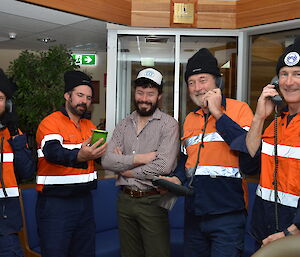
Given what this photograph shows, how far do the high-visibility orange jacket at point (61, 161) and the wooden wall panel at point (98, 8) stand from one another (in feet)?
5.91

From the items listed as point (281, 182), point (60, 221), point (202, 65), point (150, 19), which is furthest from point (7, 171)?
point (150, 19)

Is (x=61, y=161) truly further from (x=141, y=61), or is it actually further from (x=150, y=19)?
(x=141, y=61)

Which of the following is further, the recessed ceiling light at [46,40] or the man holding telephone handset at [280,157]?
the recessed ceiling light at [46,40]

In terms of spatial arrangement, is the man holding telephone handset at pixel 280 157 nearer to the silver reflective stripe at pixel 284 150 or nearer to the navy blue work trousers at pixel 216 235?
the silver reflective stripe at pixel 284 150

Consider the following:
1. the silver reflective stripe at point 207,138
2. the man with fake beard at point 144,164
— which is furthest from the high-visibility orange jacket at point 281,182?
the man with fake beard at point 144,164

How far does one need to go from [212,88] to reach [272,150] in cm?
62

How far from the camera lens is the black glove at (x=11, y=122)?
2.16 metres

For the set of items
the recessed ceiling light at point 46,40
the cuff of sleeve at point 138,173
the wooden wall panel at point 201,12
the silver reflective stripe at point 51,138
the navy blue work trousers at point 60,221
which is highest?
the wooden wall panel at point 201,12

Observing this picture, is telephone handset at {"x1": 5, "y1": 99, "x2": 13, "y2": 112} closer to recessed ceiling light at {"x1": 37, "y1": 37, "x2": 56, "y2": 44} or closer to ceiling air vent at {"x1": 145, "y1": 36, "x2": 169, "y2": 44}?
ceiling air vent at {"x1": 145, "y1": 36, "x2": 169, "y2": 44}

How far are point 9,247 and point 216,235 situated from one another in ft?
3.75

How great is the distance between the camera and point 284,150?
5.45 ft

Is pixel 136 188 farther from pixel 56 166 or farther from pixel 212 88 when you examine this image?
pixel 212 88

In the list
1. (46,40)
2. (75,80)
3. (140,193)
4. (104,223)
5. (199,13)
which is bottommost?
(104,223)

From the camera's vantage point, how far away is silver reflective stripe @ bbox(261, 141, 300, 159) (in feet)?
5.29
